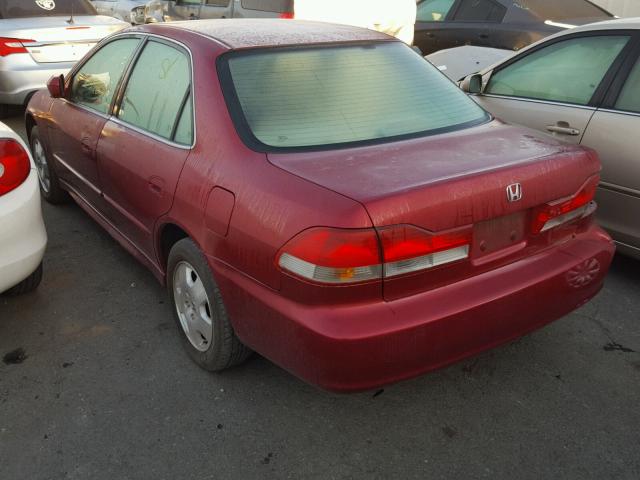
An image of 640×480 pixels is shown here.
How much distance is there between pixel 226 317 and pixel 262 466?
24.1 inches

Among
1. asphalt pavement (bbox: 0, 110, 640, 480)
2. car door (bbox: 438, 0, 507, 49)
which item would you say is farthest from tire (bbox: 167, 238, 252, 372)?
car door (bbox: 438, 0, 507, 49)

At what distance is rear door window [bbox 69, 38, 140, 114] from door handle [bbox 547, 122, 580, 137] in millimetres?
2554

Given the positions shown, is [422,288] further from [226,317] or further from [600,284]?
[600,284]

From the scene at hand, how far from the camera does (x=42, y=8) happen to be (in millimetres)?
7348

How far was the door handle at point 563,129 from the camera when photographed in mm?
3865

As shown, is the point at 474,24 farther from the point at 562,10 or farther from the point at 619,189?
the point at 619,189

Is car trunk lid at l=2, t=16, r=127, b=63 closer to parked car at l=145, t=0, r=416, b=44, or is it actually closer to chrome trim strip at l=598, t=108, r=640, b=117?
parked car at l=145, t=0, r=416, b=44

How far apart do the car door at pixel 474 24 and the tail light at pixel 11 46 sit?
16.2 feet

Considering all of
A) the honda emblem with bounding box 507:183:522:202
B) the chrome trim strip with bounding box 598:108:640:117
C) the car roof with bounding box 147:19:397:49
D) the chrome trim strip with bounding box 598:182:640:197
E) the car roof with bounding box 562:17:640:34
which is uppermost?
the car roof with bounding box 147:19:397:49

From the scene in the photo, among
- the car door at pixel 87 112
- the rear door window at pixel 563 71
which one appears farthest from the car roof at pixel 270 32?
the rear door window at pixel 563 71

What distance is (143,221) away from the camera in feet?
10.6

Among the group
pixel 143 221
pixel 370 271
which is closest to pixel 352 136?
pixel 370 271

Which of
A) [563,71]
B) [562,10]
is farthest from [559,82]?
[562,10]

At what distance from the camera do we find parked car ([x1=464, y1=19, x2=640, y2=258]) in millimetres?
3637
